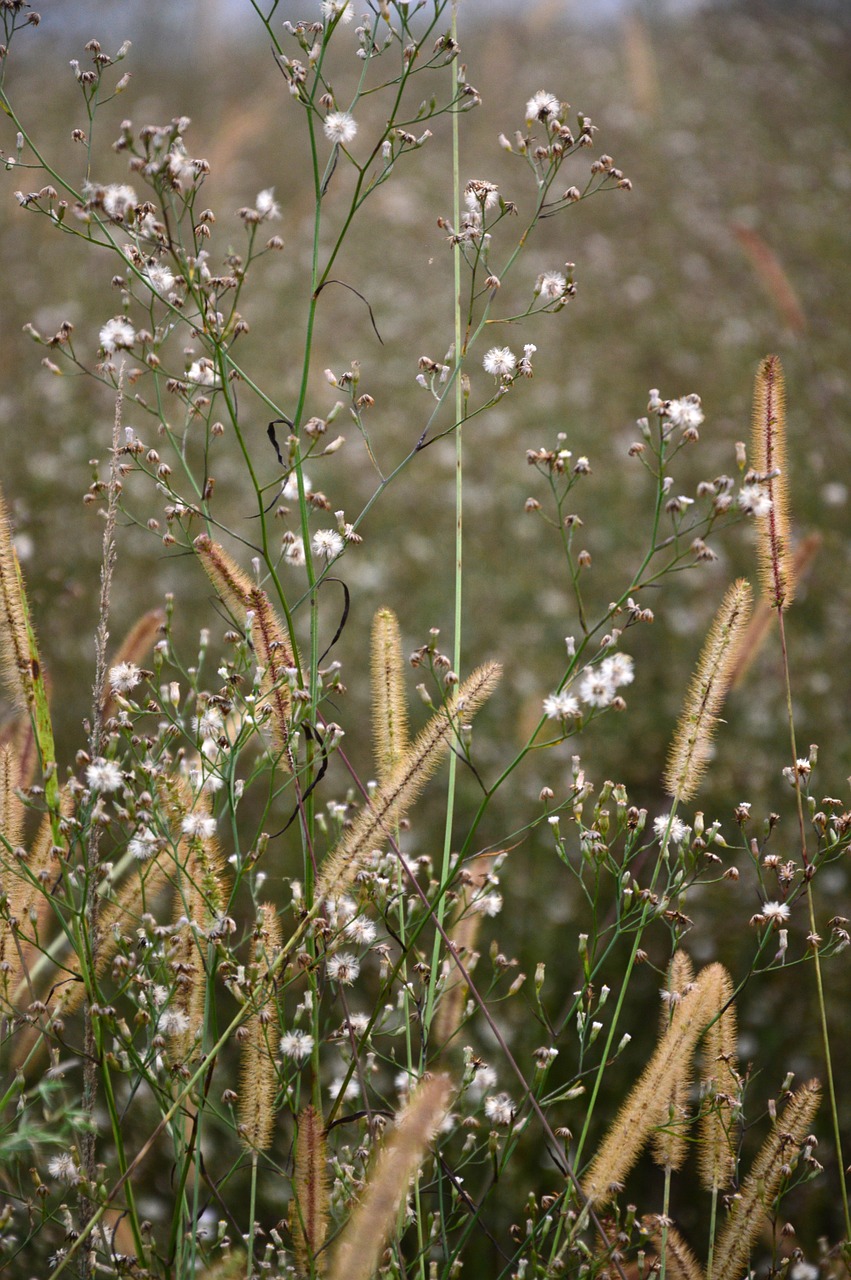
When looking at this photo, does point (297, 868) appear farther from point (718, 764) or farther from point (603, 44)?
point (603, 44)

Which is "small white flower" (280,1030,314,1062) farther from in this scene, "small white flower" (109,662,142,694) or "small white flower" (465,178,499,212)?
"small white flower" (465,178,499,212)

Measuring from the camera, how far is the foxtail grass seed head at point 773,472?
164cm

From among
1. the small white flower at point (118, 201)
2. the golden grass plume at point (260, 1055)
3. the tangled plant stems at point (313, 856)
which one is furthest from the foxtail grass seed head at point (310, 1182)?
the small white flower at point (118, 201)

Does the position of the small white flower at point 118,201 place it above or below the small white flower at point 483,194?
below

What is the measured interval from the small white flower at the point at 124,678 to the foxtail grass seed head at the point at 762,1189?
1201 millimetres

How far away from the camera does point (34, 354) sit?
7.51m

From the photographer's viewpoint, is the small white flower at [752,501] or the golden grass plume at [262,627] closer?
the small white flower at [752,501]

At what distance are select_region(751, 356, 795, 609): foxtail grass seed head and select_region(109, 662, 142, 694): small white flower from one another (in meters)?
0.98

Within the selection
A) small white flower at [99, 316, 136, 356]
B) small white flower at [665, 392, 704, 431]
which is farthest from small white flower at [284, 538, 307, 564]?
small white flower at [665, 392, 704, 431]

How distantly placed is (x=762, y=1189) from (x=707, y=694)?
2.43 ft

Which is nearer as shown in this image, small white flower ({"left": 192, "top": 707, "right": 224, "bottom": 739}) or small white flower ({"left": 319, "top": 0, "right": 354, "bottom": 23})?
small white flower ({"left": 319, "top": 0, "right": 354, "bottom": 23})

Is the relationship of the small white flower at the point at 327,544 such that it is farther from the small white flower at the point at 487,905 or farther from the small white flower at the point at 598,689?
the small white flower at the point at 487,905

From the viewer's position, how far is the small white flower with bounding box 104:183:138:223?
141 cm


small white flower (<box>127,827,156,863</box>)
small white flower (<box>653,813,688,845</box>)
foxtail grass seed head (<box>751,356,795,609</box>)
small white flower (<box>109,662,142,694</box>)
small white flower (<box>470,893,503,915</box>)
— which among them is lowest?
small white flower (<box>470,893,503,915</box>)
